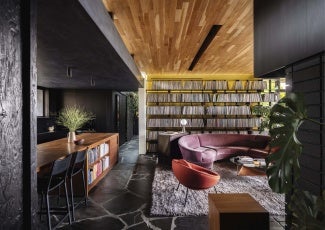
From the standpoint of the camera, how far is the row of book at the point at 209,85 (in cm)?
831

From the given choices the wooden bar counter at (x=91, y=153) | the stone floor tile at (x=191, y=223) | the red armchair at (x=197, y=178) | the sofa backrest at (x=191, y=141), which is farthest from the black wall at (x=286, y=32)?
the sofa backrest at (x=191, y=141)

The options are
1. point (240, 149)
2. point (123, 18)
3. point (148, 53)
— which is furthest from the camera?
point (240, 149)

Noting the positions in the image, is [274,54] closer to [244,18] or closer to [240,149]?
[244,18]

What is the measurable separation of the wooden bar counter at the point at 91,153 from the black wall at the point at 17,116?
4.53 ft

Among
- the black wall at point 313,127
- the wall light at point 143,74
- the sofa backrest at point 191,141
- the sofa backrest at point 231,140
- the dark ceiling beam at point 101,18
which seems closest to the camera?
the black wall at point 313,127

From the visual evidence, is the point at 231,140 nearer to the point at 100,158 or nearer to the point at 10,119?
the point at 100,158

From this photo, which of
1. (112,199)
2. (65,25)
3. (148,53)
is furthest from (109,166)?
(65,25)

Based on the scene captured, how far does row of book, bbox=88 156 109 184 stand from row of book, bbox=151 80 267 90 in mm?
3548

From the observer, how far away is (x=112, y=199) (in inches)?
166

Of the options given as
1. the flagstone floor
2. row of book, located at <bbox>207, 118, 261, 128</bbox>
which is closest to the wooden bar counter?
the flagstone floor

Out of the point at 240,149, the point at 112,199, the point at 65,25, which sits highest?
the point at 65,25

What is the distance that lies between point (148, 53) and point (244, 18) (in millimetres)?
2492

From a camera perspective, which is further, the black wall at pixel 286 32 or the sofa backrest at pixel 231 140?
the sofa backrest at pixel 231 140

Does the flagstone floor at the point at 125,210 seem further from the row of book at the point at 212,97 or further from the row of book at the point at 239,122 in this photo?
the row of book at the point at 239,122
